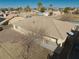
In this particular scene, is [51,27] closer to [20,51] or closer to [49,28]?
[49,28]

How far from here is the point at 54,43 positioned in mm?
9617

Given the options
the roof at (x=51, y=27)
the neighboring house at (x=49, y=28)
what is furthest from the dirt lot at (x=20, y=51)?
the roof at (x=51, y=27)

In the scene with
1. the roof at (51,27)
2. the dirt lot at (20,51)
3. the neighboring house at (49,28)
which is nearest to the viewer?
the dirt lot at (20,51)

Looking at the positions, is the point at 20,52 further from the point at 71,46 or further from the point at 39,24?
the point at 39,24

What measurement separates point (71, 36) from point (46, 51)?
2.97 m

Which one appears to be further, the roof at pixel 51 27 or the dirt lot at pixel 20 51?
the roof at pixel 51 27

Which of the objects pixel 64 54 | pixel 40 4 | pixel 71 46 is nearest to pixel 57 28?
pixel 71 46

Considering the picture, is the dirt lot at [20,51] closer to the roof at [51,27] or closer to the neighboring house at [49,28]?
the neighboring house at [49,28]

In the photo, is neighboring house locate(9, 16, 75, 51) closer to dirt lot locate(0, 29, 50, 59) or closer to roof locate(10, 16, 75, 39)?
roof locate(10, 16, 75, 39)

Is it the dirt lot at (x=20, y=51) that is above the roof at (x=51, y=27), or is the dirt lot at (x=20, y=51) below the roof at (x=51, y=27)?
below

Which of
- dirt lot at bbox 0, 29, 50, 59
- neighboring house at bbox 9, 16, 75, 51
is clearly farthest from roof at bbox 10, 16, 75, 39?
dirt lot at bbox 0, 29, 50, 59

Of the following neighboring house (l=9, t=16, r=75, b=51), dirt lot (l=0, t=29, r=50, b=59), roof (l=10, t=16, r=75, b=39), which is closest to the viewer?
dirt lot (l=0, t=29, r=50, b=59)

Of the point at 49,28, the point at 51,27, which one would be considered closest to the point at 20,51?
the point at 49,28

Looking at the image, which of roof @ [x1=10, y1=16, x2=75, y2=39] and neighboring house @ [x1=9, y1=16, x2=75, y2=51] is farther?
roof @ [x1=10, y1=16, x2=75, y2=39]
